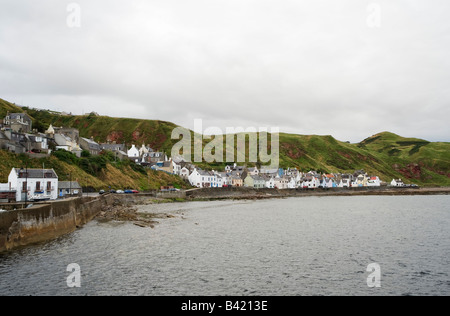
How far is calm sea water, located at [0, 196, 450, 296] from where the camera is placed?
22.1 meters

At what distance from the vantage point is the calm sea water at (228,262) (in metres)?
22.1

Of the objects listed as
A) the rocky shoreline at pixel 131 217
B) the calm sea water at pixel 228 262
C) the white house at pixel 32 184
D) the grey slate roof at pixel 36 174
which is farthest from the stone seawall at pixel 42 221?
the grey slate roof at pixel 36 174

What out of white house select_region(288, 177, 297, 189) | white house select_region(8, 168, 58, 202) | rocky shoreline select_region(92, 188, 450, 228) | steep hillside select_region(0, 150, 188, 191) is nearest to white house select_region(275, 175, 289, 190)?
white house select_region(288, 177, 297, 189)

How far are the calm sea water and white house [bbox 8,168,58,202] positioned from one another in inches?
680

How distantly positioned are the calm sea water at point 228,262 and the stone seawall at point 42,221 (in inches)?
48.9

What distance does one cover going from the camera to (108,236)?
38.6m

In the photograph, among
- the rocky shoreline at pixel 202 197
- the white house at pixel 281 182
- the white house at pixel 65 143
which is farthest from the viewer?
the white house at pixel 281 182

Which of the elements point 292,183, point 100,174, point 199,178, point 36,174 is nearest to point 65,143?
point 100,174

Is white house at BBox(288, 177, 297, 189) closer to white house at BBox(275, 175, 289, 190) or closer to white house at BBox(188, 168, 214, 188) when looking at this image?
white house at BBox(275, 175, 289, 190)

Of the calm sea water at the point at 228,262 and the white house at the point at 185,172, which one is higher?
the white house at the point at 185,172

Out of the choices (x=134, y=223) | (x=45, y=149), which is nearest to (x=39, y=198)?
(x=134, y=223)

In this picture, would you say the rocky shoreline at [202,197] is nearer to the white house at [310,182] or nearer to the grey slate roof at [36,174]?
the grey slate roof at [36,174]

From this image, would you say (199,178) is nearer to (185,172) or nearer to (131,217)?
(185,172)
